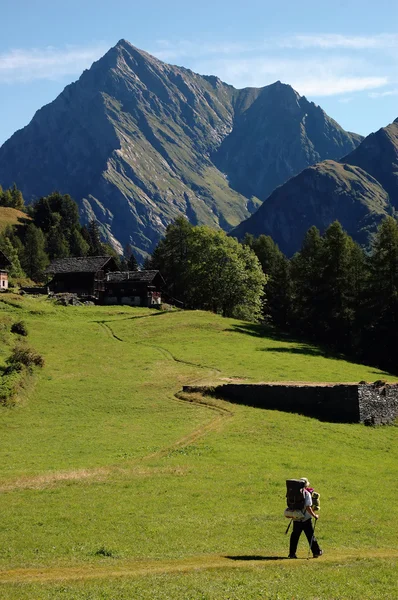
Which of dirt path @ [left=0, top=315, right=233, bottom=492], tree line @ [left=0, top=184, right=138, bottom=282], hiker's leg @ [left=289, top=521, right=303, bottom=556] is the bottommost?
Answer: dirt path @ [left=0, top=315, right=233, bottom=492]

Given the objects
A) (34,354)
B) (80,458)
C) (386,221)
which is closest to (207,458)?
(80,458)

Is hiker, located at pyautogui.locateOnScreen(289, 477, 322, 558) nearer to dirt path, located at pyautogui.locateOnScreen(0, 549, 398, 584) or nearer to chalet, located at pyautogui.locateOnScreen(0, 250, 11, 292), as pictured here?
dirt path, located at pyautogui.locateOnScreen(0, 549, 398, 584)

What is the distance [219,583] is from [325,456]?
850 inches

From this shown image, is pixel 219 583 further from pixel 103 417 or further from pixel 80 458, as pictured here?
pixel 103 417

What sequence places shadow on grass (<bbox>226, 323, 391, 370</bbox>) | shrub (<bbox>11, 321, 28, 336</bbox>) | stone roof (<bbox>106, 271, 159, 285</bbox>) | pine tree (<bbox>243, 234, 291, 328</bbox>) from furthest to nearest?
1. pine tree (<bbox>243, 234, 291, 328</bbox>)
2. stone roof (<bbox>106, 271, 159, 285</bbox>)
3. shadow on grass (<bbox>226, 323, 391, 370</bbox>)
4. shrub (<bbox>11, 321, 28, 336</bbox>)

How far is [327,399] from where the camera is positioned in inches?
1941

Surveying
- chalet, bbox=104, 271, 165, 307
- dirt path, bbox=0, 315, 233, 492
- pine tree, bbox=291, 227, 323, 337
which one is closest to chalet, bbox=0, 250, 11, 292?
chalet, bbox=104, 271, 165, 307

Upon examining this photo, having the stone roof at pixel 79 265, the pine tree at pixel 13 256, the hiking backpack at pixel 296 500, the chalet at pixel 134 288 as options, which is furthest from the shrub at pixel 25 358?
the pine tree at pixel 13 256

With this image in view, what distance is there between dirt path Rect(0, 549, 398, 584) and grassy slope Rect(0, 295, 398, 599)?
0.06m

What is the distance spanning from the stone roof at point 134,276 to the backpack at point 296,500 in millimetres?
90499

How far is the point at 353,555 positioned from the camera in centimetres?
2109

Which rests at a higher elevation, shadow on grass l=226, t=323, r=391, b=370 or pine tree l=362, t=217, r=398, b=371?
pine tree l=362, t=217, r=398, b=371

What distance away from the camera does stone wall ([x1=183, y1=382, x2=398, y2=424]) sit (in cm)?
4847

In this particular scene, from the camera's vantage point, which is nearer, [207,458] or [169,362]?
[207,458]
